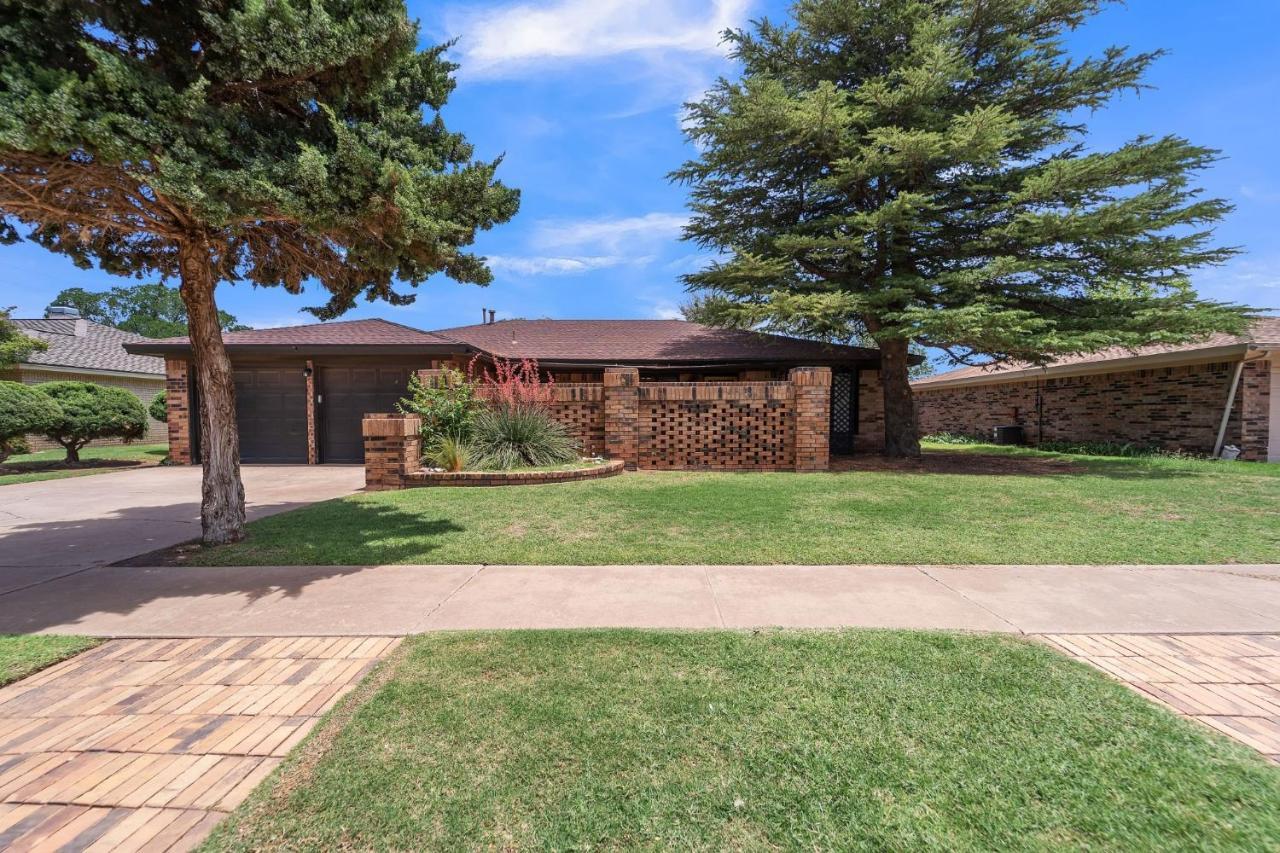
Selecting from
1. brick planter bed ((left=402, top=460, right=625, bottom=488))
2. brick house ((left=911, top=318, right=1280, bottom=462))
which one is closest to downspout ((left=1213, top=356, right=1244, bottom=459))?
brick house ((left=911, top=318, right=1280, bottom=462))

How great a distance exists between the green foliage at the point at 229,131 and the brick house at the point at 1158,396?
13.3m

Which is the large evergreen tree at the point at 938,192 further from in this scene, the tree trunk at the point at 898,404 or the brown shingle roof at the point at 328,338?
the brown shingle roof at the point at 328,338

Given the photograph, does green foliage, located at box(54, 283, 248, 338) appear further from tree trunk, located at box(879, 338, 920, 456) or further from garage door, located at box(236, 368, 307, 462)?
tree trunk, located at box(879, 338, 920, 456)

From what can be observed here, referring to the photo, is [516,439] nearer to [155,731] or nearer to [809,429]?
[809,429]

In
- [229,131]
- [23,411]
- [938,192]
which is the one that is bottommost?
[23,411]

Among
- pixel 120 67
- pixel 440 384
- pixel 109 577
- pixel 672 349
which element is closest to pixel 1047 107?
pixel 672 349

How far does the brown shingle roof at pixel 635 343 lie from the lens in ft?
44.2

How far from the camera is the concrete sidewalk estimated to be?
3209 millimetres

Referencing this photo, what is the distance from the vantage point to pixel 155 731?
221 cm

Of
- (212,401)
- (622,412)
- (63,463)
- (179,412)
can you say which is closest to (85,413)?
(63,463)

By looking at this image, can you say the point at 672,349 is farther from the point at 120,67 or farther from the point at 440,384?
the point at 120,67

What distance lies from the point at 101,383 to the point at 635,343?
1937cm

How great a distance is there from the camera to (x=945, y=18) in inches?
396

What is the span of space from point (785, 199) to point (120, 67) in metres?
12.1
